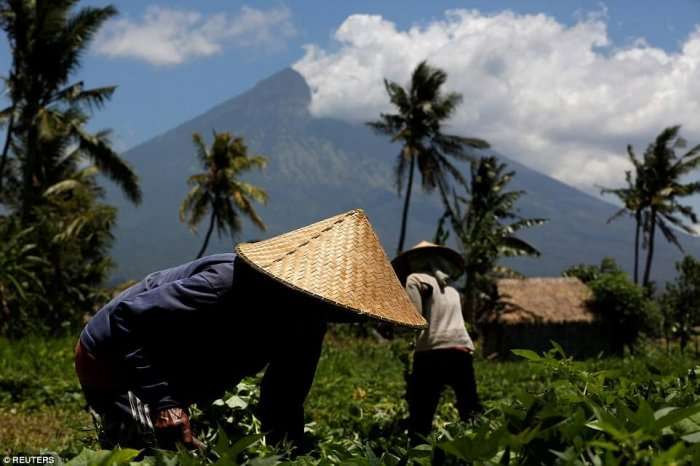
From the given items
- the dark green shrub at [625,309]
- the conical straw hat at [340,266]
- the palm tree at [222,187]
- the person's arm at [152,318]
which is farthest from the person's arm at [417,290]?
the palm tree at [222,187]

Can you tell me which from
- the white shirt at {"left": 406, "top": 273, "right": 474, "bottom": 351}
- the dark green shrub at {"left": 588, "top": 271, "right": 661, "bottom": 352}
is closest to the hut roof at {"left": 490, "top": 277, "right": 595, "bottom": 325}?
the dark green shrub at {"left": 588, "top": 271, "right": 661, "bottom": 352}

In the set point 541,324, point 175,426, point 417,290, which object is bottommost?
point 541,324

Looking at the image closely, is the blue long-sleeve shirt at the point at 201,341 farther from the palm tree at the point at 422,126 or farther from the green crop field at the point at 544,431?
the palm tree at the point at 422,126

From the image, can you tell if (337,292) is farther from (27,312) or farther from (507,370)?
(507,370)

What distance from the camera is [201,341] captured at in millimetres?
2543

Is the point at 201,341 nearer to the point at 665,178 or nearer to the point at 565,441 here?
the point at 565,441

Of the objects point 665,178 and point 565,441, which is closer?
point 565,441

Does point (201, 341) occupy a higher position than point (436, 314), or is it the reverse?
point (201, 341)

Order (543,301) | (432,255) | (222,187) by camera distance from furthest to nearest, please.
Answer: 1. (222,187)
2. (543,301)
3. (432,255)

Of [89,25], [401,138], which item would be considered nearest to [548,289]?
[401,138]

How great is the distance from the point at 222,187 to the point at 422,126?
8.63 m

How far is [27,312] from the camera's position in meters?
11.4

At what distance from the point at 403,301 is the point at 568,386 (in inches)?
34.3

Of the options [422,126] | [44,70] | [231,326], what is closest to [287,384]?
[231,326]
